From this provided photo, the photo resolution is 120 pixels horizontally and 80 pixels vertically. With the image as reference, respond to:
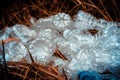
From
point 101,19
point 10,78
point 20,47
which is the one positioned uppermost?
point 101,19

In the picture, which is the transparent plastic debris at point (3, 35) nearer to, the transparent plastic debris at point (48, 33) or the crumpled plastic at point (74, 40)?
the crumpled plastic at point (74, 40)

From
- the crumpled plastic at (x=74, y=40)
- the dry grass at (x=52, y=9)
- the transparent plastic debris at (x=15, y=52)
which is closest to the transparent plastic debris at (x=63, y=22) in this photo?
the crumpled plastic at (x=74, y=40)

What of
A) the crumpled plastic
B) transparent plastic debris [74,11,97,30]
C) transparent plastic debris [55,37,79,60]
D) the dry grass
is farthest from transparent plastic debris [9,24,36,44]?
transparent plastic debris [74,11,97,30]

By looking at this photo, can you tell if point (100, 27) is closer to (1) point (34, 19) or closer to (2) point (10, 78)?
(1) point (34, 19)

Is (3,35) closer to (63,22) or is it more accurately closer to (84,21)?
(63,22)

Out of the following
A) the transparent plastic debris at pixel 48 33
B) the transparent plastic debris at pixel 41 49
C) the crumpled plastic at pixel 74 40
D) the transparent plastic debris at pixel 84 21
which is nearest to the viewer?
the crumpled plastic at pixel 74 40

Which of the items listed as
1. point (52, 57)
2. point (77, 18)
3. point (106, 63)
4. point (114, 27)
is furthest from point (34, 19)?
point (106, 63)
